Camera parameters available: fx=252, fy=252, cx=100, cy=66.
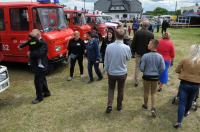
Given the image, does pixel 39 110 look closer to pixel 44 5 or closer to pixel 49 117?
pixel 49 117

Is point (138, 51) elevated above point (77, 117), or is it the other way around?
point (138, 51)

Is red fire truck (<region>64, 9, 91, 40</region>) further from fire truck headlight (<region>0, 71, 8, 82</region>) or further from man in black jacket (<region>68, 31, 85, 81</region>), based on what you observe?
fire truck headlight (<region>0, 71, 8, 82</region>)

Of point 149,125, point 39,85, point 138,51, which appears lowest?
point 149,125

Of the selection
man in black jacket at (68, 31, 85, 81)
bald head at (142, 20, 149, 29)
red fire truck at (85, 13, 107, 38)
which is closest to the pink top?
bald head at (142, 20, 149, 29)

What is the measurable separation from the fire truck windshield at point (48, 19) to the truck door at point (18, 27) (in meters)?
0.32

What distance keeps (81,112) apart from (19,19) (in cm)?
432

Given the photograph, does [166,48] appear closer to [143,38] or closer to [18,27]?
[143,38]

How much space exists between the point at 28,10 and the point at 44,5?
63 cm

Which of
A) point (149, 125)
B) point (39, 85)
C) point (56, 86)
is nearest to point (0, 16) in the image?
point (56, 86)

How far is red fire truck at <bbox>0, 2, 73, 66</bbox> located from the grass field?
128cm

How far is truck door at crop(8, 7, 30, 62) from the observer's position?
8.19 m

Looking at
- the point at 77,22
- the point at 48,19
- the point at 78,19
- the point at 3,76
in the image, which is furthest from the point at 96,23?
the point at 3,76

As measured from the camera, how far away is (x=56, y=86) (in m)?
7.45

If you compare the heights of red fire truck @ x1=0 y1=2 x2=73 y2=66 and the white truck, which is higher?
red fire truck @ x1=0 y1=2 x2=73 y2=66
